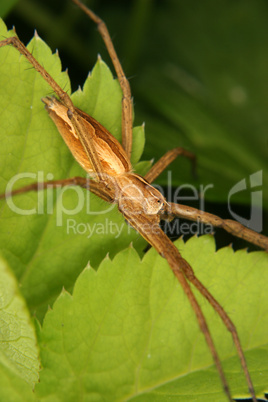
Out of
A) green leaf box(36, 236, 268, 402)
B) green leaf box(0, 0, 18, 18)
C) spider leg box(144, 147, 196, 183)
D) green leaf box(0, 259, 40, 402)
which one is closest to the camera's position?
green leaf box(0, 259, 40, 402)

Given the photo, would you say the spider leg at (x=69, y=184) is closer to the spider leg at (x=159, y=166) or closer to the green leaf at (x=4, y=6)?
the spider leg at (x=159, y=166)

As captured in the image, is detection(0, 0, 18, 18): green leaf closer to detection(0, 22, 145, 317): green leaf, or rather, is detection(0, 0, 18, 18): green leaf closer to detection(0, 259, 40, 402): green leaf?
detection(0, 22, 145, 317): green leaf

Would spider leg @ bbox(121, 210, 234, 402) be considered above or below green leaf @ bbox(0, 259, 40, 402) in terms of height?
above

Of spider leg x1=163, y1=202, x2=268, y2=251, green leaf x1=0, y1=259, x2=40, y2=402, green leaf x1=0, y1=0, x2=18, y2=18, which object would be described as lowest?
green leaf x1=0, y1=259, x2=40, y2=402

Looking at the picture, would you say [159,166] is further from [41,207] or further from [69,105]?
[41,207]

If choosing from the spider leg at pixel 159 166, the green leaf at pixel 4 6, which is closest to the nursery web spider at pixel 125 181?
the spider leg at pixel 159 166

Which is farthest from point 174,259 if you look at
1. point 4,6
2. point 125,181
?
point 4,6

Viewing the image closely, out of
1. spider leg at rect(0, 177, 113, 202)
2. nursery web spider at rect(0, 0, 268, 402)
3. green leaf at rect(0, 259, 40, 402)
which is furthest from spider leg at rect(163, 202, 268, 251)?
green leaf at rect(0, 259, 40, 402)
